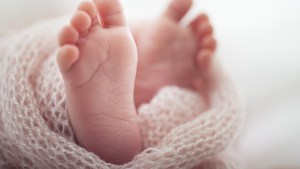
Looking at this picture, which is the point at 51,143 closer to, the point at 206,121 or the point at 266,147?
the point at 206,121

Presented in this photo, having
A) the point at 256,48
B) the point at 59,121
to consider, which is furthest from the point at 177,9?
the point at 59,121

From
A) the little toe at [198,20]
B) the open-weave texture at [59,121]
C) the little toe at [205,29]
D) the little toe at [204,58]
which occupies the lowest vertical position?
the open-weave texture at [59,121]

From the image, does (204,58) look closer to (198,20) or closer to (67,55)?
(198,20)

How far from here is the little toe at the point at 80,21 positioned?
0.56m

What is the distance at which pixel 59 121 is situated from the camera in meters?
0.66

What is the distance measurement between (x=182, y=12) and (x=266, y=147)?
32 cm

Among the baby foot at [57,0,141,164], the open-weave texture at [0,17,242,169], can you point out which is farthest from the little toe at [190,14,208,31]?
the baby foot at [57,0,141,164]

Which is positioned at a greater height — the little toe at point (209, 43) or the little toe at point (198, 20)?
the little toe at point (198, 20)

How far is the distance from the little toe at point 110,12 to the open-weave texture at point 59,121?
132 mm

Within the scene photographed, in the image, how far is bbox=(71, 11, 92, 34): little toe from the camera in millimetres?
559

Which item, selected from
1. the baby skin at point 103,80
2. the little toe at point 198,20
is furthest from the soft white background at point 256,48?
the baby skin at point 103,80

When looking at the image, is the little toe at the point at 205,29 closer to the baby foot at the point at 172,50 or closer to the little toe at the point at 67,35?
the baby foot at the point at 172,50

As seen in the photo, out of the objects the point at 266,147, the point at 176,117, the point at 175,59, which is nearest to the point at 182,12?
the point at 175,59

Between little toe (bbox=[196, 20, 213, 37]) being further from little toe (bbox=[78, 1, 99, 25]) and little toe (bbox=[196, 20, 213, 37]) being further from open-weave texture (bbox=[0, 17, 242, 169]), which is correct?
little toe (bbox=[78, 1, 99, 25])
